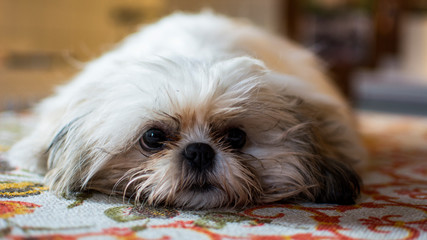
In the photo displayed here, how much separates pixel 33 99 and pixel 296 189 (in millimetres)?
3909

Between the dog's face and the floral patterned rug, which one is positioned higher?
the dog's face

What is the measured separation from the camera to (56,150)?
1.55 metres

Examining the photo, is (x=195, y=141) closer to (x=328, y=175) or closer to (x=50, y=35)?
(x=328, y=175)

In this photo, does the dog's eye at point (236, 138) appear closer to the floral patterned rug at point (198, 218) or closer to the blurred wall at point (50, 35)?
the floral patterned rug at point (198, 218)

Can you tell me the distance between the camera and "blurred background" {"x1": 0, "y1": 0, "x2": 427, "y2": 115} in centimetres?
477

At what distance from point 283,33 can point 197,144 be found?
5456mm

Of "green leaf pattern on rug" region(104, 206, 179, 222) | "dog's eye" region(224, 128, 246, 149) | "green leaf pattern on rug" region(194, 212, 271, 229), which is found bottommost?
"green leaf pattern on rug" region(104, 206, 179, 222)

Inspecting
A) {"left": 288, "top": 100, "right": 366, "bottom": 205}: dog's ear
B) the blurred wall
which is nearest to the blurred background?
the blurred wall

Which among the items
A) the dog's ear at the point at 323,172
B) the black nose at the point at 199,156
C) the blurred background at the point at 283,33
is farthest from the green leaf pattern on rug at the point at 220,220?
the blurred background at the point at 283,33

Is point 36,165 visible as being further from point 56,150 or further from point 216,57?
point 216,57

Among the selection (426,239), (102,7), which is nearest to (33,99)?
(102,7)

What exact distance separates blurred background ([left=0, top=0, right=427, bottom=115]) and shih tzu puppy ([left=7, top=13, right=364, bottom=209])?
264 cm

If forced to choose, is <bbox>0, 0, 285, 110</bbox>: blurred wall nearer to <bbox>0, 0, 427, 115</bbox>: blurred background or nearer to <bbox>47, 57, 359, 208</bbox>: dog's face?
<bbox>0, 0, 427, 115</bbox>: blurred background

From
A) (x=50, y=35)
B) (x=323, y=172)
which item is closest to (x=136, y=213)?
(x=323, y=172)
